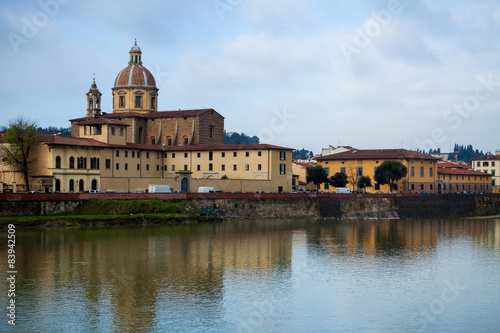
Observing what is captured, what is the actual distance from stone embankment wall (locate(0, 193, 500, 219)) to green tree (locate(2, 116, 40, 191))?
9.38m

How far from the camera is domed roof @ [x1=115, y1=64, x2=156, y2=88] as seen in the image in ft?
311

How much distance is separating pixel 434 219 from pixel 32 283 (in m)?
58.0

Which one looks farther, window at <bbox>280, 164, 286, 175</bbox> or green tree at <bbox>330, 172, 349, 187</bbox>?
green tree at <bbox>330, 172, 349, 187</bbox>

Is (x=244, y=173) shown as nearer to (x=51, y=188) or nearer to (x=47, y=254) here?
(x=51, y=188)

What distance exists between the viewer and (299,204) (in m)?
76.2

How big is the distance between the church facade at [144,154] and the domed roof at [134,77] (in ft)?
0.43

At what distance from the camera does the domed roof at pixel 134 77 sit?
94.8m

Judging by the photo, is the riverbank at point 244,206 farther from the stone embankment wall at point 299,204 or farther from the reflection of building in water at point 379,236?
the reflection of building in water at point 379,236

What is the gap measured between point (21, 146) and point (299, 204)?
2890 cm

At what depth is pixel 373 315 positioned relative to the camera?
28.7 m

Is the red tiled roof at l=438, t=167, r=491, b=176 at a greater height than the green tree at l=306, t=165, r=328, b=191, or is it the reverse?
the red tiled roof at l=438, t=167, r=491, b=176

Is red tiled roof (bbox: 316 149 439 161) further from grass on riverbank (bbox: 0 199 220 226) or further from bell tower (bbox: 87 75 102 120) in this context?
grass on riverbank (bbox: 0 199 220 226)

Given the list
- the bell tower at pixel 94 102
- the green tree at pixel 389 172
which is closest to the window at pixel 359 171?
the green tree at pixel 389 172

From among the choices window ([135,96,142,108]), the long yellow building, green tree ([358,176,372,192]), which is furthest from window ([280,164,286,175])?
window ([135,96,142,108])
